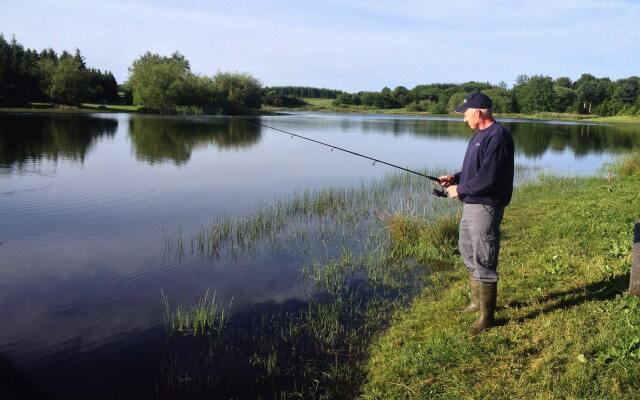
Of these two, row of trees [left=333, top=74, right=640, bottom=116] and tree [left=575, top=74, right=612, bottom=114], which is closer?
row of trees [left=333, top=74, right=640, bottom=116]

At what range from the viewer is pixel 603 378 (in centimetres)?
379

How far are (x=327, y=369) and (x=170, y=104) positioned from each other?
232 ft

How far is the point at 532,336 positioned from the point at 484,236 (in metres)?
1.04

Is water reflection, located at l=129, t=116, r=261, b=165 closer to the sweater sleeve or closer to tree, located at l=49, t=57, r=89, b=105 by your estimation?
the sweater sleeve

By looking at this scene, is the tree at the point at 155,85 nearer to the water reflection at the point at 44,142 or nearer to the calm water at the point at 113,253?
the water reflection at the point at 44,142

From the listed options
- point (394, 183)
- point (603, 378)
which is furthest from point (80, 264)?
point (394, 183)

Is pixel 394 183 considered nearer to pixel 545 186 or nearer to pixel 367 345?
pixel 545 186

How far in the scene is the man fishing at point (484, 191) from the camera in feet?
15.0

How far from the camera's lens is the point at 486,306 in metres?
4.96

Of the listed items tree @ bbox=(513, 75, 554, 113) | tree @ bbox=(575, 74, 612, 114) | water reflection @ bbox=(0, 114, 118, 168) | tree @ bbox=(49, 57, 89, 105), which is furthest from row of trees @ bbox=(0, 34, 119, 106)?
tree @ bbox=(575, 74, 612, 114)

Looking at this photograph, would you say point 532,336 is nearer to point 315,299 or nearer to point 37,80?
point 315,299

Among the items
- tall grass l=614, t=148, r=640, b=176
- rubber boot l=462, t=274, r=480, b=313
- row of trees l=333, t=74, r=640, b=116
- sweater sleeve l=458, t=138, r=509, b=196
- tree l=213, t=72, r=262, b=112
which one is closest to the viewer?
sweater sleeve l=458, t=138, r=509, b=196

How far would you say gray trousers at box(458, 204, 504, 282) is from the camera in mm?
4707

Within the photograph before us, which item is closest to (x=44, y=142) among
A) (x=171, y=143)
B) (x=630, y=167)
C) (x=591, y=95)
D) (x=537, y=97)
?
(x=171, y=143)
